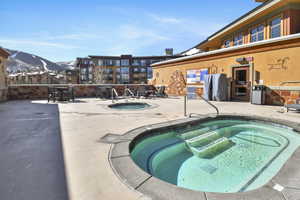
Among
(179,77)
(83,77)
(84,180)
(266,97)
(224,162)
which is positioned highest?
(83,77)

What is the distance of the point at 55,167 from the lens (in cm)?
212

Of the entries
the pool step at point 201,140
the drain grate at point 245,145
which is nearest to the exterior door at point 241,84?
the drain grate at point 245,145

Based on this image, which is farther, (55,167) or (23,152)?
(23,152)

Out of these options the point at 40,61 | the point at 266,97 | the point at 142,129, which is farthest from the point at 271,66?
the point at 40,61

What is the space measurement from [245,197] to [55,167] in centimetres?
226

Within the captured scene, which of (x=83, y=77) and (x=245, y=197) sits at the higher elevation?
(x=83, y=77)

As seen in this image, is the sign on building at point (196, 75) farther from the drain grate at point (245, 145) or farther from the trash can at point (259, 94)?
the drain grate at point (245, 145)

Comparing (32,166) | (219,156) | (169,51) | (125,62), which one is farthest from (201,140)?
(125,62)

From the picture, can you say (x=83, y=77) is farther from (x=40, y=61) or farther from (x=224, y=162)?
(x=224, y=162)

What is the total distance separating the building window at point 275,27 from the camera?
9477 mm

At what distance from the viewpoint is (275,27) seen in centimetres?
973

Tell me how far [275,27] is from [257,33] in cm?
127

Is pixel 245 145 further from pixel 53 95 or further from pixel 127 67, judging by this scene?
pixel 127 67

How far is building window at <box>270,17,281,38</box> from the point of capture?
9.48 m
